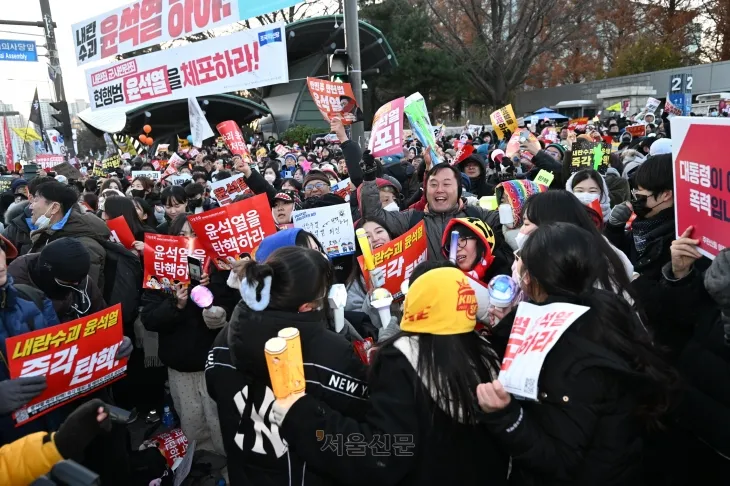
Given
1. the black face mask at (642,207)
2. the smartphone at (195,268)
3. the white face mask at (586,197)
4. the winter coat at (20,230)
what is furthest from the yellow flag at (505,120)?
the winter coat at (20,230)

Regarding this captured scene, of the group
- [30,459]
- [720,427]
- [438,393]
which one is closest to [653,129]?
[720,427]

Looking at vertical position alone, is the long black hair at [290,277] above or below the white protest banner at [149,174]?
below

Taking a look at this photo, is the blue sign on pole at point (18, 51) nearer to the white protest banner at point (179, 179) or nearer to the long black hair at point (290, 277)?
the white protest banner at point (179, 179)

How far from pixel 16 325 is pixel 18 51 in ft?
42.4

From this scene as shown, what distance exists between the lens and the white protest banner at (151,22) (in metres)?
7.79

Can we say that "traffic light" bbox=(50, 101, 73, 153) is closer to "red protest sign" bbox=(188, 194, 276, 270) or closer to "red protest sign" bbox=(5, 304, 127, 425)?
"red protest sign" bbox=(188, 194, 276, 270)

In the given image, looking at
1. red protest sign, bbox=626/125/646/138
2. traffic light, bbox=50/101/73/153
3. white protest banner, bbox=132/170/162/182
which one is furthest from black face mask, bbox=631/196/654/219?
traffic light, bbox=50/101/73/153

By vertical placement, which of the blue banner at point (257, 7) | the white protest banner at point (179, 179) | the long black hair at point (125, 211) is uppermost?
the blue banner at point (257, 7)

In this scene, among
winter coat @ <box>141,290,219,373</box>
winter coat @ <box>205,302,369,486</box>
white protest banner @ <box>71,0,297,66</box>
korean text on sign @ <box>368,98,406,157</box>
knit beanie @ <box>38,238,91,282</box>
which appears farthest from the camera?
white protest banner @ <box>71,0,297,66</box>

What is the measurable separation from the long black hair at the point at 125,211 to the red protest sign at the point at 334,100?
7.38ft

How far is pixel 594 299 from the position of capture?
1.77 metres

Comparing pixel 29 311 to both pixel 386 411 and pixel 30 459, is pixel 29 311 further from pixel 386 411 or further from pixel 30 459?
pixel 386 411

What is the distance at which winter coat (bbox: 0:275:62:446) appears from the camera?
8.17 feet

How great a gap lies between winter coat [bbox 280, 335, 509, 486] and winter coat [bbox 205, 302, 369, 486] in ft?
0.33
